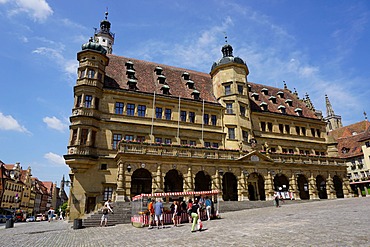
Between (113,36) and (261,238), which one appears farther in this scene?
(113,36)

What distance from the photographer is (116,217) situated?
72.8ft

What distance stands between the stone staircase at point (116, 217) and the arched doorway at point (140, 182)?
A: 19.7 ft

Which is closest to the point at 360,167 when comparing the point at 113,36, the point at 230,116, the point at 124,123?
the point at 230,116

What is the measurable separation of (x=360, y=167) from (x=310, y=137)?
1546 cm

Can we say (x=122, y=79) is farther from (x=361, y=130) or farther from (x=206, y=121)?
(x=361, y=130)

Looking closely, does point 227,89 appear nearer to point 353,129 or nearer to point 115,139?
point 115,139

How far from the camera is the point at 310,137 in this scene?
45250 mm

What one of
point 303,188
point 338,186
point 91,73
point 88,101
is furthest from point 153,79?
point 338,186

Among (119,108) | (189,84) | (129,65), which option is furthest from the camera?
(189,84)

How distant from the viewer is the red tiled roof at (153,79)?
36066 mm

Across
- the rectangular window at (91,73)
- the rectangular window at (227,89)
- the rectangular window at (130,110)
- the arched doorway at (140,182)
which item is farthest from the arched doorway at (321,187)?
the rectangular window at (91,73)

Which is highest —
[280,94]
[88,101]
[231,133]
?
[280,94]

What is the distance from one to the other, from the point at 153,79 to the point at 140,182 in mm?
15414

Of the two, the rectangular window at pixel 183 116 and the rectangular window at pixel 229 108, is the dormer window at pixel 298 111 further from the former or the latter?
the rectangular window at pixel 183 116
